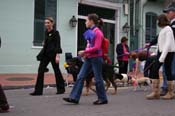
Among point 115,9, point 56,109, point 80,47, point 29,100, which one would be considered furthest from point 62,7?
point 56,109

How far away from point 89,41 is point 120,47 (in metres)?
7.66

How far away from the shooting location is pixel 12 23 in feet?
64.1

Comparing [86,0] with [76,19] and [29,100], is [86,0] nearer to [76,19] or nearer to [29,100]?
[76,19]

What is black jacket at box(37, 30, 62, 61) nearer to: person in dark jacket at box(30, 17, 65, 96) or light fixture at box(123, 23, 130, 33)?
person in dark jacket at box(30, 17, 65, 96)

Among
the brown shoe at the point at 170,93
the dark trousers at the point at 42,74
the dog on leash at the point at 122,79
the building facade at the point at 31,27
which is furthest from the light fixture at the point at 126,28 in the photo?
the brown shoe at the point at 170,93

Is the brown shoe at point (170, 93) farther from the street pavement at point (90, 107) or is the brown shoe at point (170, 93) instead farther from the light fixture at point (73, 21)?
the light fixture at point (73, 21)

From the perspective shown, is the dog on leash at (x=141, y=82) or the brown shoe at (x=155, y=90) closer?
the brown shoe at (x=155, y=90)

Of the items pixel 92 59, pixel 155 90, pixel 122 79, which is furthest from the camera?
pixel 122 79

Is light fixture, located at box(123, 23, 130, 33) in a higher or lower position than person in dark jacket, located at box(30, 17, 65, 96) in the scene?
higher

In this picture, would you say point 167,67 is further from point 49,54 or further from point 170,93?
point 49,54

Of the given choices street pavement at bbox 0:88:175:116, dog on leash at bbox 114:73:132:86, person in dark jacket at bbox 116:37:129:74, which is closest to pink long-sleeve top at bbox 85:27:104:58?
street pavement at bbox 0:88:175:116

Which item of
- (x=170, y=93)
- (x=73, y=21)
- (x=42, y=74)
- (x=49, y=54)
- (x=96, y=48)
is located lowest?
(x=170, y=93)

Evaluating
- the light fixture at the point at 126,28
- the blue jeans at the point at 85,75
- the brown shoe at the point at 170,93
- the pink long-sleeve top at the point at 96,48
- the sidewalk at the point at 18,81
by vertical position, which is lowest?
the sidewalk at the point at 18,81

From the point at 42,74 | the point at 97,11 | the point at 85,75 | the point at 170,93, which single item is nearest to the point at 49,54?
the point at 42,74
